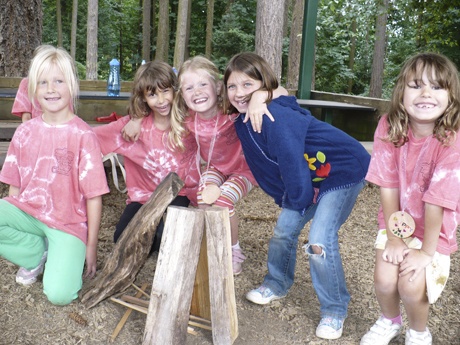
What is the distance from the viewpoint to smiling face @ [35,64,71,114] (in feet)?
9.32

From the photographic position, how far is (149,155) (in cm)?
337

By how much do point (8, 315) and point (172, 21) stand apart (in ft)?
65.5

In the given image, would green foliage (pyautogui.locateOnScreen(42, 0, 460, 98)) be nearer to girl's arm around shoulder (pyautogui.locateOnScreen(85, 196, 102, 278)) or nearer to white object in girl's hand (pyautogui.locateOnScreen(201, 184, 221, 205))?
white object in girl's hand (pyautogui.locateOnScreen(201, 184, 221, 205))

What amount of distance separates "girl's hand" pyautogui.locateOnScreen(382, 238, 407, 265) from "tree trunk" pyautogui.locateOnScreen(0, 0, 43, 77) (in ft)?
19.2

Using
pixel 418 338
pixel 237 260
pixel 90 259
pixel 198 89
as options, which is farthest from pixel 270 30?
pixel 418 338

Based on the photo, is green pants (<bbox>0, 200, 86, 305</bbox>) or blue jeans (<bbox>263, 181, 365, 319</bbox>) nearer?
blue jeans (<bbox>263, 181, 365, 319</bbox>)

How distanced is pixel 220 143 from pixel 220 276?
1.07m

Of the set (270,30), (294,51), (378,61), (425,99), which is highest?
(378,61)

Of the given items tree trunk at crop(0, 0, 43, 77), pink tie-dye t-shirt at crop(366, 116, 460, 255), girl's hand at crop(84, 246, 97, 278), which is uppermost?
tree trunk at crop(0, 0, 43, 77)

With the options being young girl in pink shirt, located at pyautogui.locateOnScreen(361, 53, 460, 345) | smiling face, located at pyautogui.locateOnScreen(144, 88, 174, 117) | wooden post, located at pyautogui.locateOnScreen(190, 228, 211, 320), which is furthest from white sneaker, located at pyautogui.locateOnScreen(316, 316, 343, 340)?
smiling face, located at pyautogui.locateOnScreen(144, 88, 174, 117)

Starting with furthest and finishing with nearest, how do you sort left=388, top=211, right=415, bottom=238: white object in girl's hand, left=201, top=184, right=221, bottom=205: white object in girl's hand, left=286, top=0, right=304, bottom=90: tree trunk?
left=286, top=0, right=304, bottom=90: tree trunk
left=201, top=184, right=221, bottom=205: white object in girl's hand
left=388, top=211, right=415, bottom=238: white object in girl's hand

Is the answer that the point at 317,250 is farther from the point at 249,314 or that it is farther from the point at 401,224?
the point at 249,314

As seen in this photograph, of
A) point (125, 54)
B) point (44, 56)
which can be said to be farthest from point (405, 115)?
point (125, 54)

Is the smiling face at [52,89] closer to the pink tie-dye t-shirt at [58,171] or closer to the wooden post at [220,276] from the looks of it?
the pink tie-dye t-shirt at [58,171]
